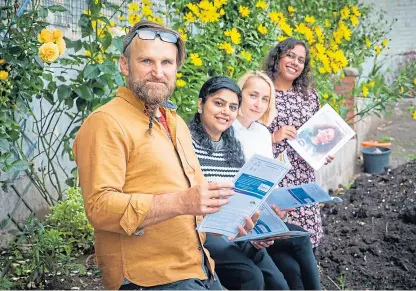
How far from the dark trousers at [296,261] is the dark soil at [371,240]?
1.12m

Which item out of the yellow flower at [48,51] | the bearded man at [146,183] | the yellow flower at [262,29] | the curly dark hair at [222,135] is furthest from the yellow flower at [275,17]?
the bearded man at [146,183]

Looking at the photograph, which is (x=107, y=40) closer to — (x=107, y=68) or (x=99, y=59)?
(x=99, y=59)

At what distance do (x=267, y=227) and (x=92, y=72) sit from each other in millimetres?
1481

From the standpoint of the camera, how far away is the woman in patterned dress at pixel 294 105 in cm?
412

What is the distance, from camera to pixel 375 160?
28.8ft

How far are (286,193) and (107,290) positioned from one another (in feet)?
3.11

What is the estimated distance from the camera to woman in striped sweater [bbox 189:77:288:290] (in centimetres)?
289

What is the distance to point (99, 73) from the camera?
376cm

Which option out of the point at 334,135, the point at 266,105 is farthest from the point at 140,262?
the point at 334,135

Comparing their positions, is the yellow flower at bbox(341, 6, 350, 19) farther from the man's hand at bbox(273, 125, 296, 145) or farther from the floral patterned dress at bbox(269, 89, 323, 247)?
the man's hand at bbox(273, 125, 296, 145)

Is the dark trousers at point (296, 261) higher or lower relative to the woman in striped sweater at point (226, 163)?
lower

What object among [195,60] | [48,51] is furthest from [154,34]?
[195,60]

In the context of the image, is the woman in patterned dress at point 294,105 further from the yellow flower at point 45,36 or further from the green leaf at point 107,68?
the yellow flower at point 45,36

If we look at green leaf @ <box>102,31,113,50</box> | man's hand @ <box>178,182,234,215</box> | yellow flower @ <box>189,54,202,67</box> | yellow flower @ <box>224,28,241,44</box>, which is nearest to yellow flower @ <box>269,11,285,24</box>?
yellow flower @ <box>224,28,241,44</box>
